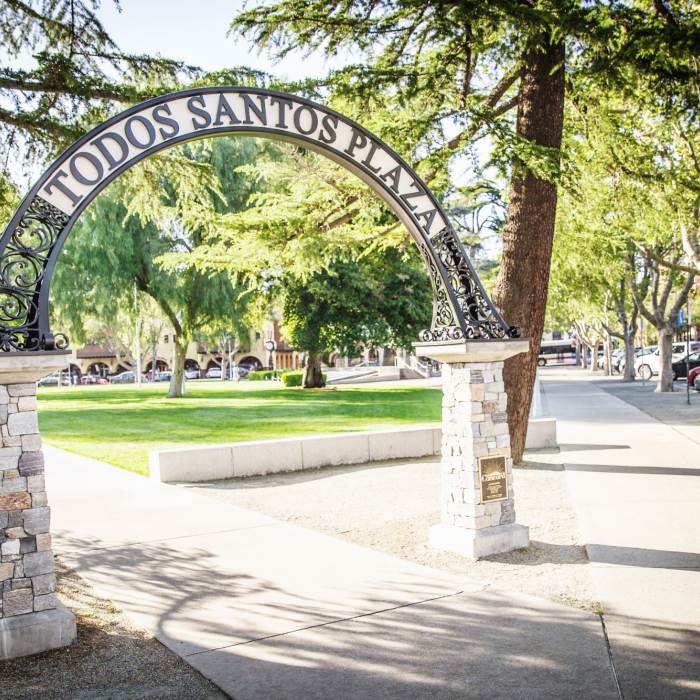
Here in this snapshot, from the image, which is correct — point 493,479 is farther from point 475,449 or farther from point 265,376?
point 265,376

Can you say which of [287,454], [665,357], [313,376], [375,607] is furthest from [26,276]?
[313,376]

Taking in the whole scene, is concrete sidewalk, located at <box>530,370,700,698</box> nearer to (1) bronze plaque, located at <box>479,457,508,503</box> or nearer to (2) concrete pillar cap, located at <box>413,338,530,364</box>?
(1) bronze plaque, located at <box>479,457,508,503</box>

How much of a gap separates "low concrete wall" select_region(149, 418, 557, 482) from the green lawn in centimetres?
161

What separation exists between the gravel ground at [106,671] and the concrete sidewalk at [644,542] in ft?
8.55

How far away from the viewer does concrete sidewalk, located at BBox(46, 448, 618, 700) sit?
14.9 ft

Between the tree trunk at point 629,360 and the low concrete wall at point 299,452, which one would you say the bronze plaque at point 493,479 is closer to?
the low concrete wall at point 299,452

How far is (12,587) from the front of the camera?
203 inches

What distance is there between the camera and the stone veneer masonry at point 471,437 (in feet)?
24.0

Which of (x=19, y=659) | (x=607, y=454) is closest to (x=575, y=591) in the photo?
(x=19, y=659)

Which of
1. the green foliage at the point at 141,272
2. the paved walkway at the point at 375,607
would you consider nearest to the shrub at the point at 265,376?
the green foliage at the point at 141,272

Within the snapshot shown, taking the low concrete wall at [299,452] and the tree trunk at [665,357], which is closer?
the low concrete wall at [299,452]

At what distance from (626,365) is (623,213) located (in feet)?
71.6

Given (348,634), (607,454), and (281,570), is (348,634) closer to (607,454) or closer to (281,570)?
(281,570)

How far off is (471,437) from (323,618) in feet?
7.96
